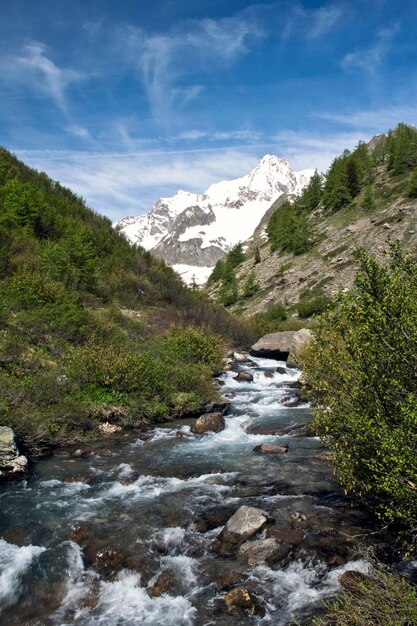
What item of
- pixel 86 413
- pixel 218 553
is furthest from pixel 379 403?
pixel 86 413

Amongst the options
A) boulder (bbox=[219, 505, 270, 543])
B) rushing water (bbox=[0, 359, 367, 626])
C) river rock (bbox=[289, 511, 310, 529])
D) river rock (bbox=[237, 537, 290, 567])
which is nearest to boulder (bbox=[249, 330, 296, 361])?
rushing water (bbox=[0, 359, 367, 626])

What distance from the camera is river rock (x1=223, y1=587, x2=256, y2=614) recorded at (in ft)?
23.5

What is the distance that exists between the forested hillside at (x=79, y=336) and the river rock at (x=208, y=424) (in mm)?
1603

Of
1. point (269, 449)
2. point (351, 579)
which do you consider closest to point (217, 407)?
point (269, 449)

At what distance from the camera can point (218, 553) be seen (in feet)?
28.5

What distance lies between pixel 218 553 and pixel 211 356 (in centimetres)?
1713

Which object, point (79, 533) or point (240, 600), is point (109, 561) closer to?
point (79, 533)

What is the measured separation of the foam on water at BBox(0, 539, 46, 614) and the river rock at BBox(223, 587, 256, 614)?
3.76 meters

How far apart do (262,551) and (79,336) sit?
1556 cm

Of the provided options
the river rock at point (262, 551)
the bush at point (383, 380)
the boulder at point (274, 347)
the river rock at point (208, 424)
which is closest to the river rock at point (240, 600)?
the river rock at point (262, 551)

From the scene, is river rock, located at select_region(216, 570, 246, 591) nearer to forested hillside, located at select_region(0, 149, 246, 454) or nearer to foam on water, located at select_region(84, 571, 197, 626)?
foam on water, located at select_region(84, 571, 197, 626)

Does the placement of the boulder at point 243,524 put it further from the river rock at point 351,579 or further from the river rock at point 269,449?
the river rock at point 269,449

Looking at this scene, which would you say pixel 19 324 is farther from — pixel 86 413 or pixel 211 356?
pixel 211 356

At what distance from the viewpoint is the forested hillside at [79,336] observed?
1551 cm
